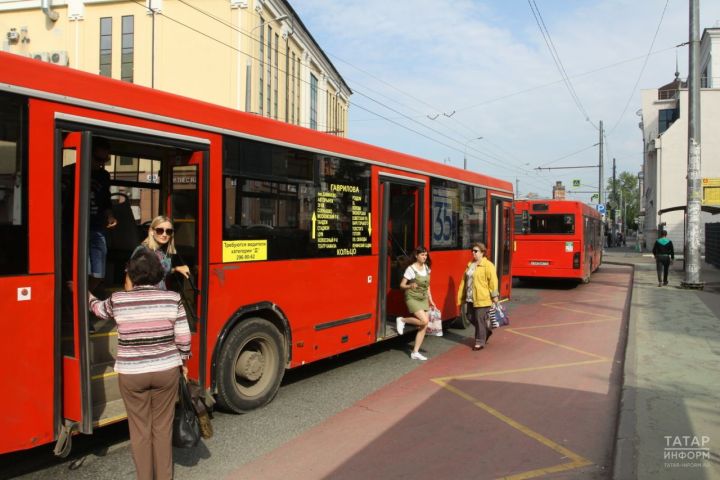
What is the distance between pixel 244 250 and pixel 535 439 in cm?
313

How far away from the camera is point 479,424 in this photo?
17.5ft

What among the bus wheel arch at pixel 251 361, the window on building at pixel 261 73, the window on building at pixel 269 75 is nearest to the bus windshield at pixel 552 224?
the bus wheel arch at pixel 251 361

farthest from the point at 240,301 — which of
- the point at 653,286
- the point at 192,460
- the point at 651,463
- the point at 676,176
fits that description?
the point at 676,176

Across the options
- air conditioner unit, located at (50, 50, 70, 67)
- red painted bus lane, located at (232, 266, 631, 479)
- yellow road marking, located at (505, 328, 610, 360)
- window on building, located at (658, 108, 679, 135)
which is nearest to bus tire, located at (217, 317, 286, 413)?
red painted bus lane, located at (232, 266, 631, 479)

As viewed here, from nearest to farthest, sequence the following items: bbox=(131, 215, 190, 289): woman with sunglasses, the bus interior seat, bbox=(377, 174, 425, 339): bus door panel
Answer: bbox=(131, 215, 190, 289): woman with sunglasses < the bus interior seat < bbox=(377, 174, 425, 339): bus door panel

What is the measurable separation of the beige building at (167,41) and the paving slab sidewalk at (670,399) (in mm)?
26789

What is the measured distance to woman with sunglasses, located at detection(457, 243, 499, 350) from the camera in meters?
8.43

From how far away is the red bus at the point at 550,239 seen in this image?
17.4 meters

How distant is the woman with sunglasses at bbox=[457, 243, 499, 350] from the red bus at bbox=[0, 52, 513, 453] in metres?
0.74

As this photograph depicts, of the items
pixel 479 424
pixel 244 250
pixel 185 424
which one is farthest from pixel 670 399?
pixel 185 424

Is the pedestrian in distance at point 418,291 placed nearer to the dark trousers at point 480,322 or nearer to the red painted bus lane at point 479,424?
the red painted bus lane at point 479,424

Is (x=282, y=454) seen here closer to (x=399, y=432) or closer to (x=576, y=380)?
(x=399, y=432)

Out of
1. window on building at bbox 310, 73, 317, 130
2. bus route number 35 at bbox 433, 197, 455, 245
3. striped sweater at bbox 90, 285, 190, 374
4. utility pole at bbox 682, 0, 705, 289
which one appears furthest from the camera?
window on building at bbox 310, 73, 317, 130

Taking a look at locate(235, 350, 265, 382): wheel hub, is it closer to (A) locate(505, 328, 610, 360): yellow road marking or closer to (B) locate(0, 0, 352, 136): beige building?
(A) locate(505, 328, 610, 360): yellow road marking
